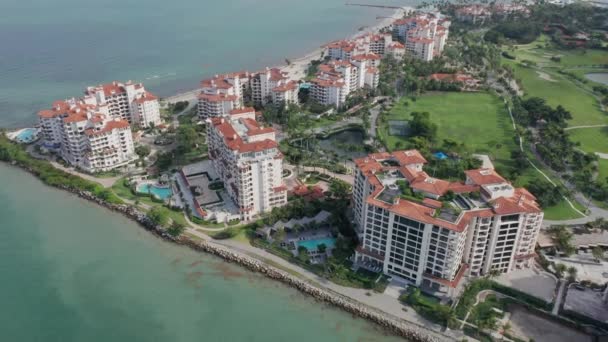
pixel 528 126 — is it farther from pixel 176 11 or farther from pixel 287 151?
pixel 176 11

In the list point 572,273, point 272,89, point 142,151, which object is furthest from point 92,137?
point 572,273

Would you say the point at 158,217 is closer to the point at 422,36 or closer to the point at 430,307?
the point at 430,307

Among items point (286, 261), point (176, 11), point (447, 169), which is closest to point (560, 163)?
point (447, 169)

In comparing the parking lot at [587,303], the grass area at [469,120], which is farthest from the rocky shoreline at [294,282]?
the grass area at [469,120]

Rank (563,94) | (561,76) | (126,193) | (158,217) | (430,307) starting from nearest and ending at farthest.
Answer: (430,307)
(158,217)
(126,193)
(563,94)
(561,76)

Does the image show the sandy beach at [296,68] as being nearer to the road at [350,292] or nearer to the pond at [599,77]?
the road at [350,292]

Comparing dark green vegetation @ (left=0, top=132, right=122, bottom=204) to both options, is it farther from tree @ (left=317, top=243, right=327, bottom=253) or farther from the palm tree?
the palm tree

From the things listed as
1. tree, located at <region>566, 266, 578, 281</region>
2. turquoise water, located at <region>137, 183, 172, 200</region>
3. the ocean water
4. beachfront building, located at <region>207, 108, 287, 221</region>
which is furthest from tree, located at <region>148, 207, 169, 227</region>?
the ocean water
